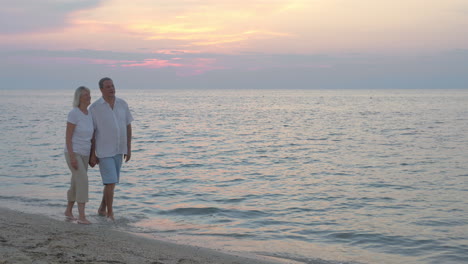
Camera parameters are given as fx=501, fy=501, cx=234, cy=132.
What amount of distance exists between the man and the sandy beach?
91 cm

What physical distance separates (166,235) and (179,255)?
1.89 m

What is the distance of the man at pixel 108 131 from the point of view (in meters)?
7.18

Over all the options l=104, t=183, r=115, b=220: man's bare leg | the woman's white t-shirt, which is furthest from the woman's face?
l=104, t=183, r=115, b=220: man's bare leg

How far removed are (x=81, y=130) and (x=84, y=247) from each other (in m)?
1.92

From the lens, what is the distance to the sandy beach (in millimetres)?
5125

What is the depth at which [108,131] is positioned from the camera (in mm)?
7211

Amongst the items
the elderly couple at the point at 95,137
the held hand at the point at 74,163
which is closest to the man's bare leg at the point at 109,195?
the elderly couple at the point at 95,137

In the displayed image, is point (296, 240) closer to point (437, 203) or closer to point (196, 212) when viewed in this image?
point (196, 212)

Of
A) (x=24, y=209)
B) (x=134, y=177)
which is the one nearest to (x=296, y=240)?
(x=24, y=209)

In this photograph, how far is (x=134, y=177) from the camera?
13.4m

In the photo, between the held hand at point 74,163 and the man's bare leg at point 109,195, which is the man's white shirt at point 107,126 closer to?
the held hand at point 74,163

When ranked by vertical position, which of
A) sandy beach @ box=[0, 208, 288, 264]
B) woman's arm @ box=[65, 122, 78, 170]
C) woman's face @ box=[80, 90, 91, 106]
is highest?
woman's face @ box=[80, 90, 91, 106]

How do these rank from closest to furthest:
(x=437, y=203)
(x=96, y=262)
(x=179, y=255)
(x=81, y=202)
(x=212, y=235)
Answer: (x=96, y=262), (x=179, y=255), (x=81, y=202), (x=212, y=235), (x=437, y=203)

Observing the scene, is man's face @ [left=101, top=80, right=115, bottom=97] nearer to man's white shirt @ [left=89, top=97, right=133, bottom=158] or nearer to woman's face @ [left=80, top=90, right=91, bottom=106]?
man's white shirt @ [left=89, top=97, right=133, bottom=158]
